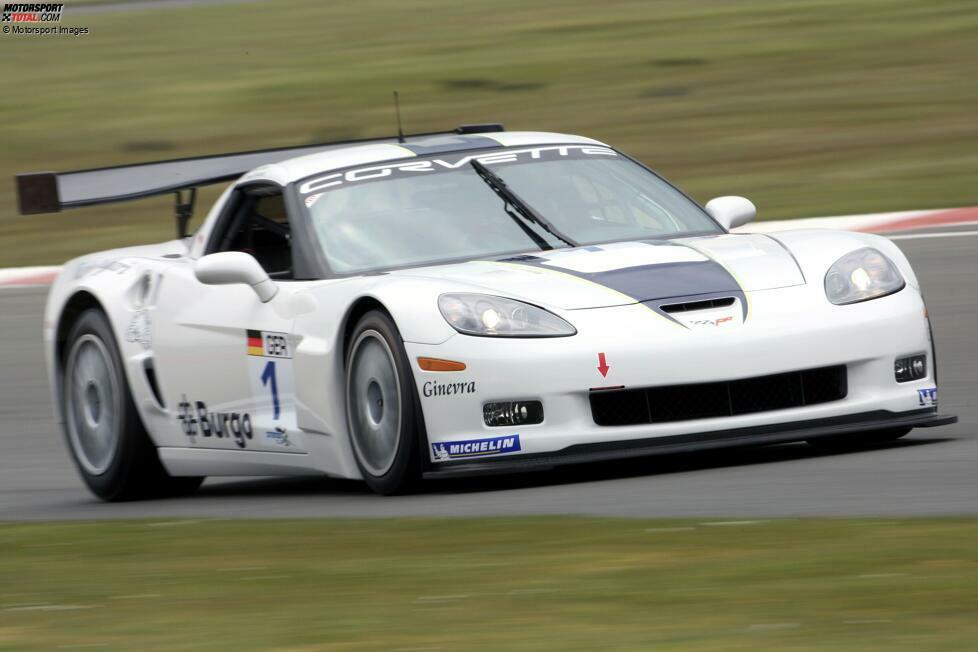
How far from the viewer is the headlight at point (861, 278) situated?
21.3 ft

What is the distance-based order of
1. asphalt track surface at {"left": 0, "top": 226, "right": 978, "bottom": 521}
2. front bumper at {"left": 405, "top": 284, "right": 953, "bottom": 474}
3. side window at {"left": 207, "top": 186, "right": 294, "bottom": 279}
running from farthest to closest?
1. side window at {"left": 207, "top": 186, "right": 294, "bottom": 279}
2. front bumper at {"left": 405, "top": 284, "right": 953, "bottom": 474}
3. asphalt track surface at {"left": 0, "top": 226, "right": 978, "bottom": 521}

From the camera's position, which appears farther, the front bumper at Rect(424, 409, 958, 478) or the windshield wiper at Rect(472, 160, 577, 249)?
the windshield wiper at Rect(472, 160, 577, 249)

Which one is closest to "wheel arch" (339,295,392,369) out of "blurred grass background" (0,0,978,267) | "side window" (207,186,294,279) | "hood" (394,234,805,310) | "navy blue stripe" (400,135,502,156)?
"hood" (394,234,805,310)

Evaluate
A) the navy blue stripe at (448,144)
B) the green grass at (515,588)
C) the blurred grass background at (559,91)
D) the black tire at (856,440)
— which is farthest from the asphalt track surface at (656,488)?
the blurred grass background at (559,91)

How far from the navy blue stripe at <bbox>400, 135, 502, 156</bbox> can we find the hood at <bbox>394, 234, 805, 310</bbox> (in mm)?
864

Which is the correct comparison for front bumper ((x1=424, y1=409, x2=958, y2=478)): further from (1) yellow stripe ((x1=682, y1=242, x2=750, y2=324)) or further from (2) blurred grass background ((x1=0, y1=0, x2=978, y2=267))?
(2) blurred grass background ((x1=0, y1=0, x2=978, y2=267))

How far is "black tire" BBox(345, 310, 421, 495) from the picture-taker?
622 centimetres

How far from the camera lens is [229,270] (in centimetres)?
690

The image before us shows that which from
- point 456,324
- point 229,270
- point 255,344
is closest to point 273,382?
point 255,344

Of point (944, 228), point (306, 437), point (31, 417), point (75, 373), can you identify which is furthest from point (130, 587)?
point (944, 228)

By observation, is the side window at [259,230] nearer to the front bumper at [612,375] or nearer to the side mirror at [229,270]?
the side mirror at [229,270]

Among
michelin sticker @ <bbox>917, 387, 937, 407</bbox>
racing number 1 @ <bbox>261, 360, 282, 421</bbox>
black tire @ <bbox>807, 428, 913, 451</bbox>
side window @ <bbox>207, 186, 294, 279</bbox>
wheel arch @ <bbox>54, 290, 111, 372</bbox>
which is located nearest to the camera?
michelin sticker @ <bbox>917, 387, 937, 407</bbox>

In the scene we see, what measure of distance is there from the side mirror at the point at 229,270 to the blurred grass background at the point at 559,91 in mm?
8127

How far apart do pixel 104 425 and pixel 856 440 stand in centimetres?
313
